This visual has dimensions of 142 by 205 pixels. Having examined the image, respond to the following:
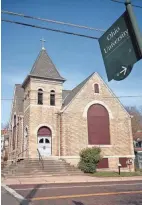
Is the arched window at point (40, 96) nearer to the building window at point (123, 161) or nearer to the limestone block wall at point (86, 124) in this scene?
the limestone block wall at point (86, 124)

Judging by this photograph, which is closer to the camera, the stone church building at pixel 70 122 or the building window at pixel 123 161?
the stone church building at pixel 70 122

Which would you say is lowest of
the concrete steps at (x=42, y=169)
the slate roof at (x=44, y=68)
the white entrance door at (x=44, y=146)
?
the concrete steps at (x=42, y=169)

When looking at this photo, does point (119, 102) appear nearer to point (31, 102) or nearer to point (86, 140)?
point (86, 140)

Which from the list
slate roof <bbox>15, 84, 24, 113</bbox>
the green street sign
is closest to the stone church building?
slate roof <bbox>15, 84, 24, 113</bbox>

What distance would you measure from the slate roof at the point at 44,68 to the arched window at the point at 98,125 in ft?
16.8

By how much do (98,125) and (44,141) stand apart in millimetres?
6098

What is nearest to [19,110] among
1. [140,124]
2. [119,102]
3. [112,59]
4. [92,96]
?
[92,96]

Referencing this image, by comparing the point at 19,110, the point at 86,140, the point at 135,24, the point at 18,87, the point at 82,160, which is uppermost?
the point at 18,87

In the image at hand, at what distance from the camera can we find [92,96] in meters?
26.5

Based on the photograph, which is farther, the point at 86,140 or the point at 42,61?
the point at 42,61

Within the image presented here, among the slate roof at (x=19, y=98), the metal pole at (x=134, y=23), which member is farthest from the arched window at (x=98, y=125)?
the metal pole at (x=134, y=23)

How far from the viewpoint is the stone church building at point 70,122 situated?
2434 centimetres

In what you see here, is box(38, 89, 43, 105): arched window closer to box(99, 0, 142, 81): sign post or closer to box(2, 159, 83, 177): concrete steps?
box(2, 159, 83, 177): concrete steps

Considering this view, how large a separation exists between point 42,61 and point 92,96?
744 cm
